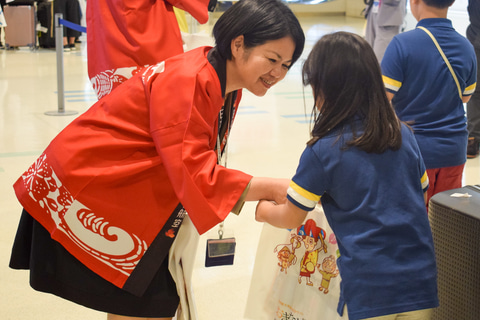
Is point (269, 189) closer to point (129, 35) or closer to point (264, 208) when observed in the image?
point (264, 208)

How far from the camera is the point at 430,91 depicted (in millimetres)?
2457

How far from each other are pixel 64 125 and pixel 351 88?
14.9ft

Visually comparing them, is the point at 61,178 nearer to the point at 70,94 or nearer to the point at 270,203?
the point at 270,203

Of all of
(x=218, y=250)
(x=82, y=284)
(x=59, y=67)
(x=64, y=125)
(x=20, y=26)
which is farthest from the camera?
(x=20, y=26)

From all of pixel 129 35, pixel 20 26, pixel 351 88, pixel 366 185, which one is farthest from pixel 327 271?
pixel 20 26

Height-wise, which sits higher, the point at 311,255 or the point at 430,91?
the point at 430,91

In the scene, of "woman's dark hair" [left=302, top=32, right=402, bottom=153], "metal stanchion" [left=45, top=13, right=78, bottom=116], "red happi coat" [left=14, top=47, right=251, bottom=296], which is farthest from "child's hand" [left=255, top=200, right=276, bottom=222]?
"metal stanchion" [left=45, top=13, right=78, bottom=116]

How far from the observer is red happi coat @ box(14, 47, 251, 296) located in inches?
57.8

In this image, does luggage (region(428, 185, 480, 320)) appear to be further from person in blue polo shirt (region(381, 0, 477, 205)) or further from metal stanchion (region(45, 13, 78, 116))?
metal stanchion (region(45, 13, 78, 116))

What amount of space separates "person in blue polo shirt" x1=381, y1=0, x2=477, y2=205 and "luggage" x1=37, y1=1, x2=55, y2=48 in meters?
9.65

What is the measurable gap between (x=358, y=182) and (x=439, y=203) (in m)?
0.59

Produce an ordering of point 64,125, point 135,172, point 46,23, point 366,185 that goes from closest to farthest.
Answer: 1. point 366,185
2. point 135,172
3. point 64,125
4. point 46,23

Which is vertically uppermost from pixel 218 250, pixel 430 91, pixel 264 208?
A: pixel 430 91

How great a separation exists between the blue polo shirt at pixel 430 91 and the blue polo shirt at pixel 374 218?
3.46ft
